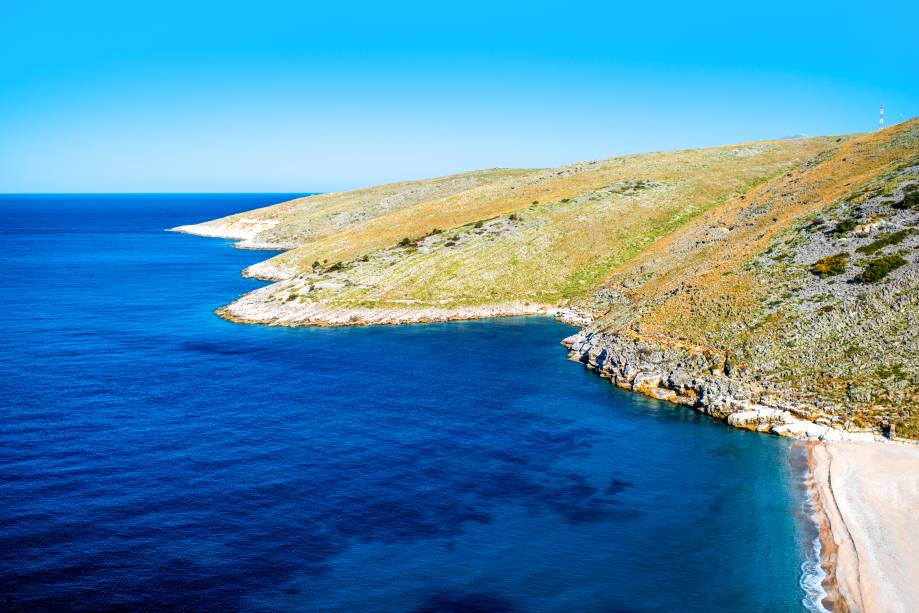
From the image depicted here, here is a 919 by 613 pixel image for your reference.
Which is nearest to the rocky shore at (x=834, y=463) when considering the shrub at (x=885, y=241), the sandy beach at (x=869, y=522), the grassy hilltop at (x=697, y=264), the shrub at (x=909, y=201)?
the sandy beach at (x=869, y=522)

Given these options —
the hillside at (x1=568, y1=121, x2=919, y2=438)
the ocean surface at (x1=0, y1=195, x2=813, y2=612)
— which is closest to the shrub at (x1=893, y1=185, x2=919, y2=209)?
the hillside at (x1=568, y1=121, x2=919, y2=438)

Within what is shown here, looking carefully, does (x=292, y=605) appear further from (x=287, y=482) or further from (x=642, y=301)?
(x=642, y=301)

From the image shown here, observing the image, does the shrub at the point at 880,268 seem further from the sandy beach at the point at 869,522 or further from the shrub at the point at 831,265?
the sandy beach at the point at 869,522

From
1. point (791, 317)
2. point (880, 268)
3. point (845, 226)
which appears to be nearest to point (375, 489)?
point (791, 317)

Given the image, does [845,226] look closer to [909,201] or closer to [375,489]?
[909,201]

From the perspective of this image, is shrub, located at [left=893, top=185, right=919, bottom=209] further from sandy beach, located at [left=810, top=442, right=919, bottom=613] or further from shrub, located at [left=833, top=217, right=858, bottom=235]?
sandy beach, located at [left=810, top=442, right=919, bottom=613]
